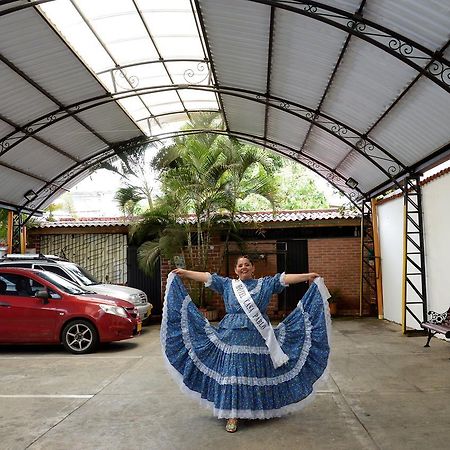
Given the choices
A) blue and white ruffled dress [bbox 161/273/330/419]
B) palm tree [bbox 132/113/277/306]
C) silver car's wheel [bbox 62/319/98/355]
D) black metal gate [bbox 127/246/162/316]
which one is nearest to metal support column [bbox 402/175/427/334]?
palm tree [bbox 132/113/277/306]

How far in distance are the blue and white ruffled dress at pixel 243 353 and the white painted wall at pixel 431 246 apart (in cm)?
536

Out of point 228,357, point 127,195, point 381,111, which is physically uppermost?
point 381,111

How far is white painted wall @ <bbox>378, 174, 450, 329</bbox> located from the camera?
912 cm

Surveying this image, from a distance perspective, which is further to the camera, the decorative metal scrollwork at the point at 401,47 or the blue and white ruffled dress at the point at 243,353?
the decorative metal scrollwork at the point at 401,47

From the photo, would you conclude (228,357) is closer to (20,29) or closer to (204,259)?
(20,29)

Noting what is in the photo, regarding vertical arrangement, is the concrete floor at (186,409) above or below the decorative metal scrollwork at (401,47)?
below

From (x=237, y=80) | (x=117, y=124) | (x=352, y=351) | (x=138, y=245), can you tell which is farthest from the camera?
(x=138, y=245)

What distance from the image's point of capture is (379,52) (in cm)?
737

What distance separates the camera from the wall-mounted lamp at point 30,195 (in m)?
14.0

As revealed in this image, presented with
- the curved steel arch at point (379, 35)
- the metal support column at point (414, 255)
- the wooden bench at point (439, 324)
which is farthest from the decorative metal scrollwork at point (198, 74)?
the wooden bench at point (439, 324)

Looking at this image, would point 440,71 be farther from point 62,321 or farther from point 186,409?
point 62,321

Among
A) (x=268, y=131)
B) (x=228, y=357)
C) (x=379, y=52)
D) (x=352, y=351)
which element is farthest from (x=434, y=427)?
(x=268, y=131)

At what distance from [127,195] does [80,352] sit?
19.4ft

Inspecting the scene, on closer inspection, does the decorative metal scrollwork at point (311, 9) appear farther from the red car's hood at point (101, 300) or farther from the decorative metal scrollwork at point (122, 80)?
the red car's hood at point (101, 300)
